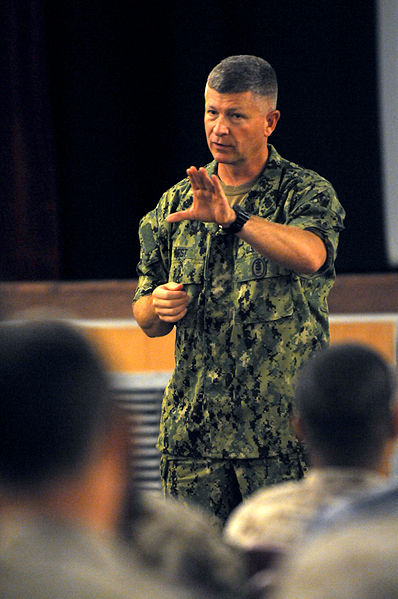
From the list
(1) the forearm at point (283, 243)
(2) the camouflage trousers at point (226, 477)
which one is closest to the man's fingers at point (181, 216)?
(1) the forearm at point (283, 243)

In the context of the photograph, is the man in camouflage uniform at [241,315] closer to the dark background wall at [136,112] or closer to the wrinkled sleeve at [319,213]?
the wrinkled sleeve at [319,213]

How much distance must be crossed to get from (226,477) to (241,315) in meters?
0.37

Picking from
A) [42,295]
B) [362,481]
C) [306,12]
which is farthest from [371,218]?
[362,481]

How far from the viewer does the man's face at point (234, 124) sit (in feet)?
8.18

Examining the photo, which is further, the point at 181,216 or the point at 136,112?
the point at 136,112

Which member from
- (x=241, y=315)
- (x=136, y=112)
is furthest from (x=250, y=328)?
(x=136, y=112)

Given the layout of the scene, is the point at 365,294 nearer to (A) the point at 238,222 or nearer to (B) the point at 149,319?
(B) the point at 149,319

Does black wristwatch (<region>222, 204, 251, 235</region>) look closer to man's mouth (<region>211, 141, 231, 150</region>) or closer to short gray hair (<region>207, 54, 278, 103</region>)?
man's mouth (<region>211, 141, 231, 150</region>)

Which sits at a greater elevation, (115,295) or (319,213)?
(319,213)

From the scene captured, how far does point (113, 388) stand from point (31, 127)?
2.99 meters

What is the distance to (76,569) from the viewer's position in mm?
721

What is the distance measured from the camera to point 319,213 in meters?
2.47

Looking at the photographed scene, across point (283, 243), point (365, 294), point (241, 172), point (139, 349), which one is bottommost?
point (139, 349)

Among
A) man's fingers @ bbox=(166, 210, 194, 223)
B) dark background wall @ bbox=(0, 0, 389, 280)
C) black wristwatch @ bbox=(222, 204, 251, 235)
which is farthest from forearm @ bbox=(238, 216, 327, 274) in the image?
dark background wall @ bbox=(0, 0, 389, 280)
